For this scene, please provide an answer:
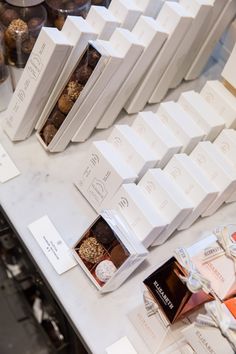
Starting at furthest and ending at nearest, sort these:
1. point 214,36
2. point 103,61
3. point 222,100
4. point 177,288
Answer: point 214,36 < point 222,100 < point 103,61 < point 177,288

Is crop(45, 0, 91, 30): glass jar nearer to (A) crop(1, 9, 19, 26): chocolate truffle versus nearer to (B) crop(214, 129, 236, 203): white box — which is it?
(A) crop(1, 9, 19, 26): chocolate truffle

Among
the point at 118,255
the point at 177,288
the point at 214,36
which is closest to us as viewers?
the point at 177,288

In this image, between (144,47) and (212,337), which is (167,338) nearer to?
(212,337)

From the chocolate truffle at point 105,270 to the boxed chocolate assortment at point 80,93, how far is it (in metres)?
0.35

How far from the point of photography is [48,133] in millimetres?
1125

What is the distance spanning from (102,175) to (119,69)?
246 millimetres

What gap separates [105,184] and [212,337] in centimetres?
40

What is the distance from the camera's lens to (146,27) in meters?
1.09

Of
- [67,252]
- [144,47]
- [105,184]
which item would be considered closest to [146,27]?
[144,47]

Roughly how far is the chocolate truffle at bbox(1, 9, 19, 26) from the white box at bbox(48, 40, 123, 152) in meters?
0.26

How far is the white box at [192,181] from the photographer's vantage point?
0.98m

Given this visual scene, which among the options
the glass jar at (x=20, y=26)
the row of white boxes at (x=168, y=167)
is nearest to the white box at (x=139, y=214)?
the row of white boxes at (x=168, y=167)

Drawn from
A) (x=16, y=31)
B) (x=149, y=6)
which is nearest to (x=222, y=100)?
(x=149, y=6)

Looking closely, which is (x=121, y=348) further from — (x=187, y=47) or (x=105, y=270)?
(x=187, y=47)
